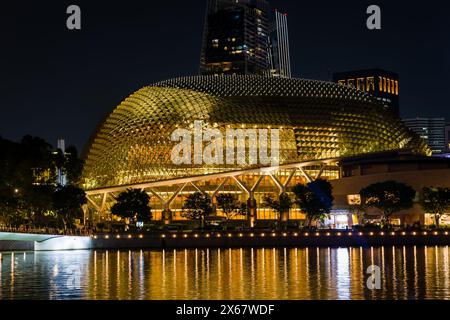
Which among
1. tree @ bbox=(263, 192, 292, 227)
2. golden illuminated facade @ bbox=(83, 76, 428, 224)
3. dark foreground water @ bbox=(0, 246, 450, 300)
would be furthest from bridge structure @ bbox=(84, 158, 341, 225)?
dark foreground water @ bbox=(0, 246, 450, 300)

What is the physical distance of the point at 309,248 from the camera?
90.3 meters

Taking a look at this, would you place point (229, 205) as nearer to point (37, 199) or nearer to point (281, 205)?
point (281, 205)

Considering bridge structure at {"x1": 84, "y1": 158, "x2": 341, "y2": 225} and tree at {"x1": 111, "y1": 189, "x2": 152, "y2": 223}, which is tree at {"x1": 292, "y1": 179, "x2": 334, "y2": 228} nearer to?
bridge structure at {"x1": 84, "y1": 158, "x2": 341, "y2": 225}

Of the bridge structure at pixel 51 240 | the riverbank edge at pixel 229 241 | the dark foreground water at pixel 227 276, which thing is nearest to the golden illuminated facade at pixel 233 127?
the riverbank edge at pixel 229 241

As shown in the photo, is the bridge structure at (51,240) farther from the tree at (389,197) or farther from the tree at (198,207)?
the tree at (389,197)

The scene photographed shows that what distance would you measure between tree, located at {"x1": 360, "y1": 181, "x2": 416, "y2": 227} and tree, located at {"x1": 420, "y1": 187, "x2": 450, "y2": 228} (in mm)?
2238

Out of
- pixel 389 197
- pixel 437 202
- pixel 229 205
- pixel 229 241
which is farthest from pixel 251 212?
pixel 229 241

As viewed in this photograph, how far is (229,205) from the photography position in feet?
414

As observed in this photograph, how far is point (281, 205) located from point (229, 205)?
790cm

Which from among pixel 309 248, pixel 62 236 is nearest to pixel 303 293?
pixel 309 248

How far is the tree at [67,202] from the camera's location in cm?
10262

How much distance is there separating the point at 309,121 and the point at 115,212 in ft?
118

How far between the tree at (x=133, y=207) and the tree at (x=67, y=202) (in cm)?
969

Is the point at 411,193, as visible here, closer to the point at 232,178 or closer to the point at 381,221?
the point at 381,221
